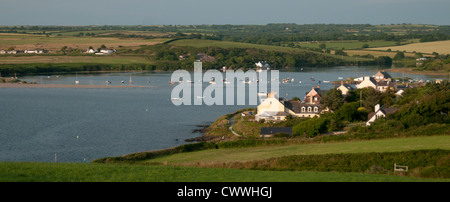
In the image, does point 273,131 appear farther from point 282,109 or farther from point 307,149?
point 307,149

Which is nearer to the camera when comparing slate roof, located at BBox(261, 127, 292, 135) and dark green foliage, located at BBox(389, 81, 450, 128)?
dark green foliage, located at BBox(389, 81, 450, 128)

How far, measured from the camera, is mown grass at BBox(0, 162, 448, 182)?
26.1 ft

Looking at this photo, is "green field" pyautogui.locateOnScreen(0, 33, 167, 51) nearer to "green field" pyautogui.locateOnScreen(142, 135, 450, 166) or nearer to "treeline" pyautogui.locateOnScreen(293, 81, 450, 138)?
"treeline" pyautogui.locateOnScreen(293, 81, 450, 138)

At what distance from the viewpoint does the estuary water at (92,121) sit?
20886 mm

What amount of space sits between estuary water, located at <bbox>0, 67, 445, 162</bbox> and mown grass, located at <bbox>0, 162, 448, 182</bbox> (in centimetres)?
1004

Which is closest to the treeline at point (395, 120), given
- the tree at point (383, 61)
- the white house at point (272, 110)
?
the white house at point (272, 110)

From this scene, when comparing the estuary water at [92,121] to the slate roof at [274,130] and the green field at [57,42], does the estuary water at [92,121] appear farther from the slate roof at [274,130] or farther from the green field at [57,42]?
the green field at [57,42]

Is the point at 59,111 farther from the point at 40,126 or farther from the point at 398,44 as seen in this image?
the point at 398,44

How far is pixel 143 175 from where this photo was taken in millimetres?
8516

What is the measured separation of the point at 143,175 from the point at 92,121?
2090 cm

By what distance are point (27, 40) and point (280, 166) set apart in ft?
264

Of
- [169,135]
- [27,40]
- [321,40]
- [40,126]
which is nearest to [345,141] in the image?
[169,135]

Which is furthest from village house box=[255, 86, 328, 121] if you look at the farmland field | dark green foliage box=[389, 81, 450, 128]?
the farmland field

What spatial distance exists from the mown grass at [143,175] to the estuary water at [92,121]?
1004 centimetres
